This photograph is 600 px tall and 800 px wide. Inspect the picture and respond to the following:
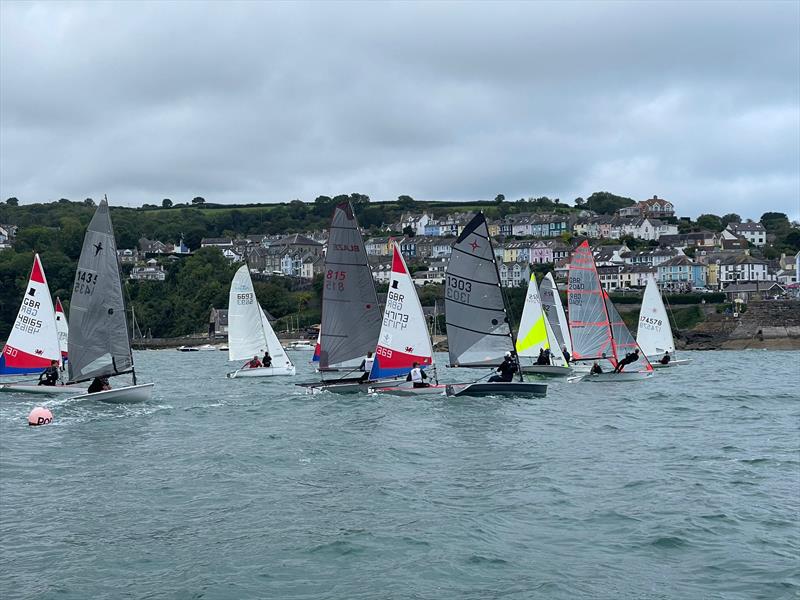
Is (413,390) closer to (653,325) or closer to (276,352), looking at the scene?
(276,352)

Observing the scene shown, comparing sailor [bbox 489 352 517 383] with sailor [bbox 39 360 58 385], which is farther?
sailor [bbox 39 360 58 385]

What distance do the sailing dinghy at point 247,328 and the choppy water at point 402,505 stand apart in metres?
20.7

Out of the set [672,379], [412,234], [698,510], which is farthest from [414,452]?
[412,234]

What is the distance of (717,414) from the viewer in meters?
29.1

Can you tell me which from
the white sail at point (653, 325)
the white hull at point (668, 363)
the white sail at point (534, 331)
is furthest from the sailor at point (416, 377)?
the white sail at point (653, 325)

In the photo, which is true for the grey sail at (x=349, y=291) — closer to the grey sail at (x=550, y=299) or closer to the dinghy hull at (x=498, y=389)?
the dinghy hull at (x=498, y=389)

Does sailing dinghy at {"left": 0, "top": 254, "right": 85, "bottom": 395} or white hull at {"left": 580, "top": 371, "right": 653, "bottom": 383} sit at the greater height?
sailing dinghy at {"left": 0, "top": 254, "right": 85, "bottom": 395}

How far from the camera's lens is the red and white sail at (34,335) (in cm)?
3606

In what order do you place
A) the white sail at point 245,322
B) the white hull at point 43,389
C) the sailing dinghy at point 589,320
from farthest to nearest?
the white sail at point 245,322, the sailing dinghy at point 589,320, the white hull at point 43,389

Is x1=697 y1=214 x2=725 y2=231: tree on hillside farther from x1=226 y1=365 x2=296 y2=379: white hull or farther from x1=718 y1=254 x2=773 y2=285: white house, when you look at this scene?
x1=226 y1=365 x2=296 y2=379: white hull

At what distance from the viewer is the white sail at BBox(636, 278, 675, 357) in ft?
182

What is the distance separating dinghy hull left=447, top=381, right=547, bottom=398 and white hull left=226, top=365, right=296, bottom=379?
18.5m

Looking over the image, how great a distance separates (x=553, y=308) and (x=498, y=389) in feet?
69.7

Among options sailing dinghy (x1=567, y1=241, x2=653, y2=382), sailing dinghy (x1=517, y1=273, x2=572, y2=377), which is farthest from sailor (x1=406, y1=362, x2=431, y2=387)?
sailing dinghy (x1=517, y1=273, x2=572, y2=377)
